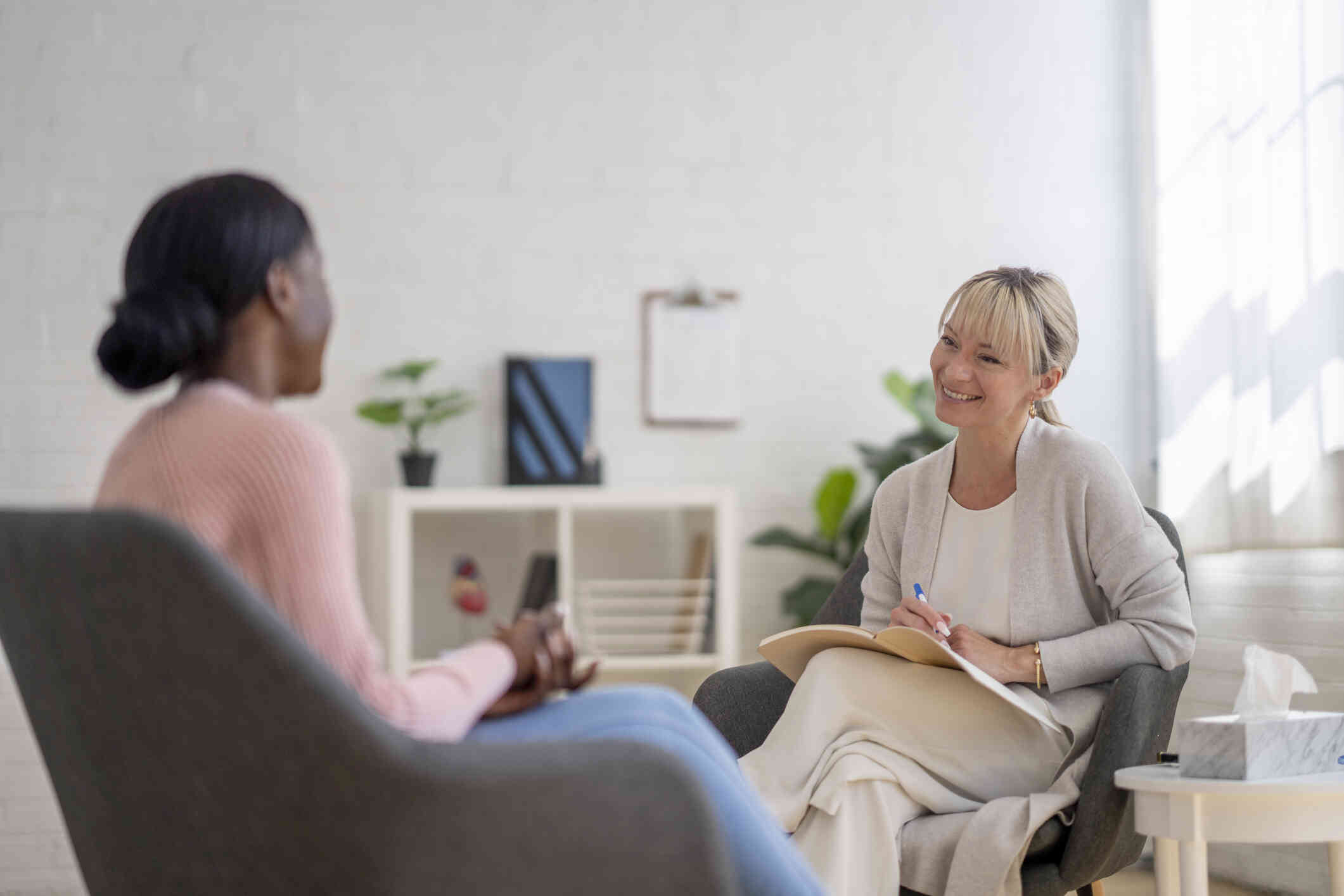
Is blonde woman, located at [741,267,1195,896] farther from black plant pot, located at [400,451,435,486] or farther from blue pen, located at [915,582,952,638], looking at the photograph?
black plant pot, located at [400,451,435,486]

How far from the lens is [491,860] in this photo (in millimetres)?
985

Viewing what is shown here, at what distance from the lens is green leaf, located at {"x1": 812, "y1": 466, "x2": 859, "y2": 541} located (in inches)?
147

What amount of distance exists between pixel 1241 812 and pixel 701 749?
856 mm

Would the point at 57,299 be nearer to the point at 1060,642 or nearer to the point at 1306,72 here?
the point at 1060,642

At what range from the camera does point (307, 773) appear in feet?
3.23

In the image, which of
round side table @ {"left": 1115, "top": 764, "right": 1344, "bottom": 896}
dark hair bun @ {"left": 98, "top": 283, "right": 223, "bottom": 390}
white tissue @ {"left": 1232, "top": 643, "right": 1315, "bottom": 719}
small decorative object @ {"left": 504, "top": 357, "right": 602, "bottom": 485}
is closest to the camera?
dark hair bun @ {"left": 98, "top": 283, "right": 223, "bottom": 390}

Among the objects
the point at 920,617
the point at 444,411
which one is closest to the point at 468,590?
the point at 444,411

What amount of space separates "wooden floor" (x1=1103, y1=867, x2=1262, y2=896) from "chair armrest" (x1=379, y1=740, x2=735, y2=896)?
251 cm

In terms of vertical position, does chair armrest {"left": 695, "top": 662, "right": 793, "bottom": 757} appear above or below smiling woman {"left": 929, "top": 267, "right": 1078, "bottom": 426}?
below

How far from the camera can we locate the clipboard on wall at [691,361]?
3.89 m

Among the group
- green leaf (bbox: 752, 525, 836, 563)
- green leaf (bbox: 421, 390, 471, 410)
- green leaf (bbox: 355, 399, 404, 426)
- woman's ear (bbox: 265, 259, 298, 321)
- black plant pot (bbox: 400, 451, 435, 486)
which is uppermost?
green leaf (bbox: 421, 390, 471, 410)

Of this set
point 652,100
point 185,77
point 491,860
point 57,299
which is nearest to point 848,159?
point 652,100

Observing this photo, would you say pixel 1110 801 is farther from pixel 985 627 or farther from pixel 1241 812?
pixel 985 627

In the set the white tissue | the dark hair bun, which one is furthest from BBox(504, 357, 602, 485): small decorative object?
the dark hair bun
